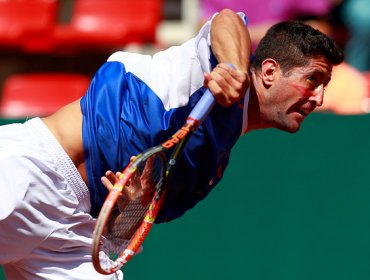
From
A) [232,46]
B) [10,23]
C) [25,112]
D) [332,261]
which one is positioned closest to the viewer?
[232,46]

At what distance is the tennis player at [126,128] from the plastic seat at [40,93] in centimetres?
283

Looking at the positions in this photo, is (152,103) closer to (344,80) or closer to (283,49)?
(283,49)

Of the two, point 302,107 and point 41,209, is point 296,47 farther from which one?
point 41,209

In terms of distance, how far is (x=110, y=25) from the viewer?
24.6 feet

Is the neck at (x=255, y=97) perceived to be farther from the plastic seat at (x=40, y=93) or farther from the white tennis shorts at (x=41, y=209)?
the plastic seat at (x=40, y=93)

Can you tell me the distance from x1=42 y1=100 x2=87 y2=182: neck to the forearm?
66cm

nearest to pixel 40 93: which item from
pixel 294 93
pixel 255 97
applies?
pixel 255 97

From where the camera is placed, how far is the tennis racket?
12.0 feet

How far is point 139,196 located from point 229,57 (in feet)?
2.25

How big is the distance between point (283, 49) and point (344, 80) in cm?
232

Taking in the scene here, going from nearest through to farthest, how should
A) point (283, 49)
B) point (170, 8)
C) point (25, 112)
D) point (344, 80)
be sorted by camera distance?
point (283, 49) → point (344, 80) → point (25, 112) → point (170, 8)

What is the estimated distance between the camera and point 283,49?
411cm

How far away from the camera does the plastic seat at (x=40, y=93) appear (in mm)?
6953

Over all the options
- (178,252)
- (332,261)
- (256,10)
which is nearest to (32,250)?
(178,252)
